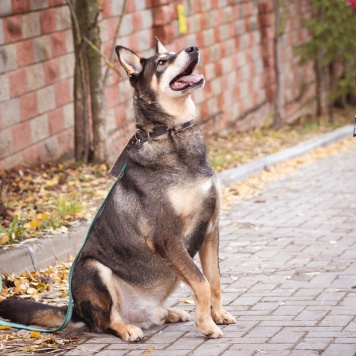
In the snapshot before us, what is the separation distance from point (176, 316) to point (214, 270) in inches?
16.3

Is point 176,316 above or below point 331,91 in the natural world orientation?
above

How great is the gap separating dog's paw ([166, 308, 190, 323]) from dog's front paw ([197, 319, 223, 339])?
17.6 inches

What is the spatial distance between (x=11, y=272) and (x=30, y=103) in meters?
4.60

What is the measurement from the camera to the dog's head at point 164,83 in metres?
5.66

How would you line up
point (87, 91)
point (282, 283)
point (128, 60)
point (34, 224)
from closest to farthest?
1. point (128, 60)
2. point (282, 283)
3. point (34, 224)
4. point (87, 91)

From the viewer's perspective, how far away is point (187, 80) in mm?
5688

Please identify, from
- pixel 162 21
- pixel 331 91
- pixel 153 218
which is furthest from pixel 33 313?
pixel 331 91

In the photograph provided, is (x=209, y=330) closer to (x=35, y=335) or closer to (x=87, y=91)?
(x=35, y=335)

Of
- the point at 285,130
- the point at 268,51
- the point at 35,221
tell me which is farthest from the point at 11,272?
the point at 268,51

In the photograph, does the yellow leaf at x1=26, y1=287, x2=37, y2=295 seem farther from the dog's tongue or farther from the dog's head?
the dog's tongue

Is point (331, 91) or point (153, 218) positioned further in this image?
point (331, 91)

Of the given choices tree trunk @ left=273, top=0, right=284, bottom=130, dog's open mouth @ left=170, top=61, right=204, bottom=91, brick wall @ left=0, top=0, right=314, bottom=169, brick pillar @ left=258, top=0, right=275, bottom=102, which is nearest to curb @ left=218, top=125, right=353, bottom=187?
tree trunk @ left=273, top=0, right=284, bottom=130

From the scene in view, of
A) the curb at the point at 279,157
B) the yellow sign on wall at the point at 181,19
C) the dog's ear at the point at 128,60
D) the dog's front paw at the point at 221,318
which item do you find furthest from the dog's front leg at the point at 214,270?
the yellow sign on wall at the point at 181,19

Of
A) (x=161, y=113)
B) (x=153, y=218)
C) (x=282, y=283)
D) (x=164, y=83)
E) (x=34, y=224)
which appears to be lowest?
(x=282, y=283)
